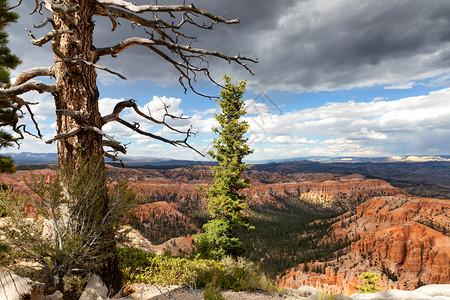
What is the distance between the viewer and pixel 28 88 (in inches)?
180

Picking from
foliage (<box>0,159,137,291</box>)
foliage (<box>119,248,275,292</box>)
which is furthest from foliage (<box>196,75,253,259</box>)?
foliage (<box>0,159,137,291</box>)

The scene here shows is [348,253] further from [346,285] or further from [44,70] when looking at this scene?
[44,70]

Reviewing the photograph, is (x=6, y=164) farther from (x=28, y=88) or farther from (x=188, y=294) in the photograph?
(x=188, y=294)

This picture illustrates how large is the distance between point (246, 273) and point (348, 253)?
88.8 metres

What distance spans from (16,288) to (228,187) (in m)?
14.1

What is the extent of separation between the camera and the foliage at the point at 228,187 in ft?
52.2

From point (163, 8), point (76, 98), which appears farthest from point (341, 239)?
point (76, 98)

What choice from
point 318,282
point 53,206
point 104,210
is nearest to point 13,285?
point 53,206

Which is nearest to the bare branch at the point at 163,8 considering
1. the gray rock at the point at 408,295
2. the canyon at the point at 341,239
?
the gray rock at the point at 408,295

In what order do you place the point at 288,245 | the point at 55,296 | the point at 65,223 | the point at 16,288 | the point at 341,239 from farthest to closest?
the point at 341,239
the point at 288,245
the point at 65,223
the point at 55,296
the point at 16,288

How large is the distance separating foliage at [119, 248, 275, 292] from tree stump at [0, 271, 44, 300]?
304 centimetres

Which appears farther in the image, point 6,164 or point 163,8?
point 6,164

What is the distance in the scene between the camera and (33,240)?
4.02m

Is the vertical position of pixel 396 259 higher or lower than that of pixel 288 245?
higher
